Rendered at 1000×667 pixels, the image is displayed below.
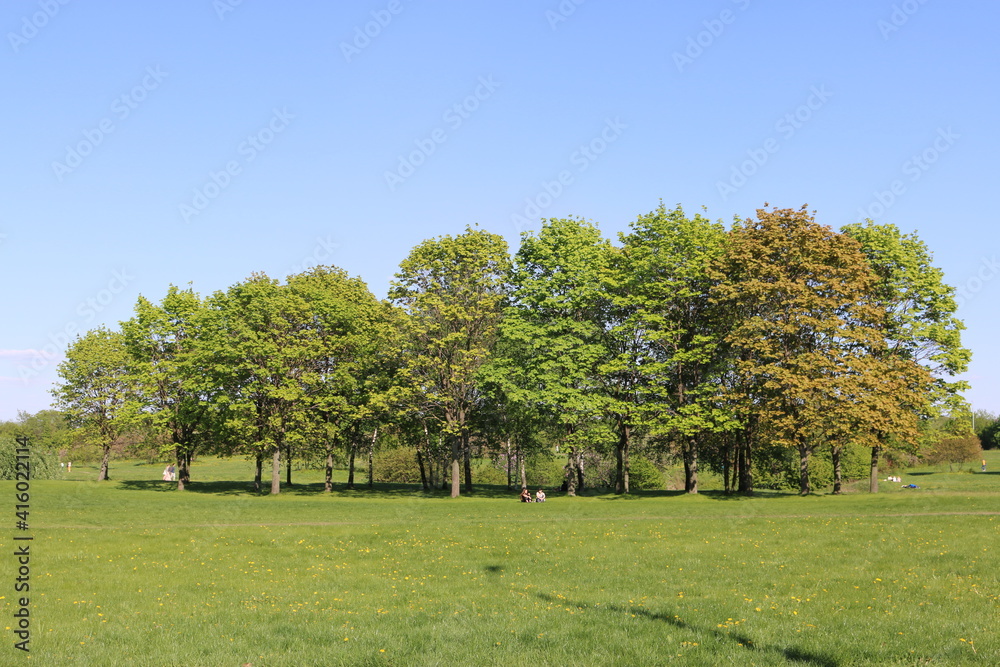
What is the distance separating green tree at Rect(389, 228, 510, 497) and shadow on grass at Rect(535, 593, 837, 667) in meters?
36.5

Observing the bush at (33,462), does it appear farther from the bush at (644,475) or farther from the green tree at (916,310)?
the green tree at (916,310)

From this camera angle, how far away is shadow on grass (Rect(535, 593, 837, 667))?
11734mm

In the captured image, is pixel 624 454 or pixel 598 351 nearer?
pixel 598 351

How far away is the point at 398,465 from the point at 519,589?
68.8 metres

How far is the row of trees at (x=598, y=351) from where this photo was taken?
46.7 metres

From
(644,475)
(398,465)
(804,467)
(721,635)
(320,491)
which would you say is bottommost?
(320,491)

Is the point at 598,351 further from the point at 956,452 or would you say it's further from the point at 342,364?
the point at 956,452

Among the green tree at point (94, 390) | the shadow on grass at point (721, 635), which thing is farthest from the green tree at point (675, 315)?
the green tree at point (94, 390)

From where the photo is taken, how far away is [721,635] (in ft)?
43.6

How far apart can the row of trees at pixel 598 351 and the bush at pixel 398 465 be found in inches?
798

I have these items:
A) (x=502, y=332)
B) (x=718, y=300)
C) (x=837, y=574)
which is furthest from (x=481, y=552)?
(x=718, y=300)

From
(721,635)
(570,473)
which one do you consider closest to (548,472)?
(570,473)

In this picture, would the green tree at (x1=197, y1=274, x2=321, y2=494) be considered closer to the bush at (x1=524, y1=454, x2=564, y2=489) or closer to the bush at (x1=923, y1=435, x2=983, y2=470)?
the bush at (x1=524, y1=454, x2=564, y2=489)

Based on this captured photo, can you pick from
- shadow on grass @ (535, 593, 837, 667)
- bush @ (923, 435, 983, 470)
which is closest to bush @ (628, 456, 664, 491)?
bush @ (923, 435, 983, 470)
